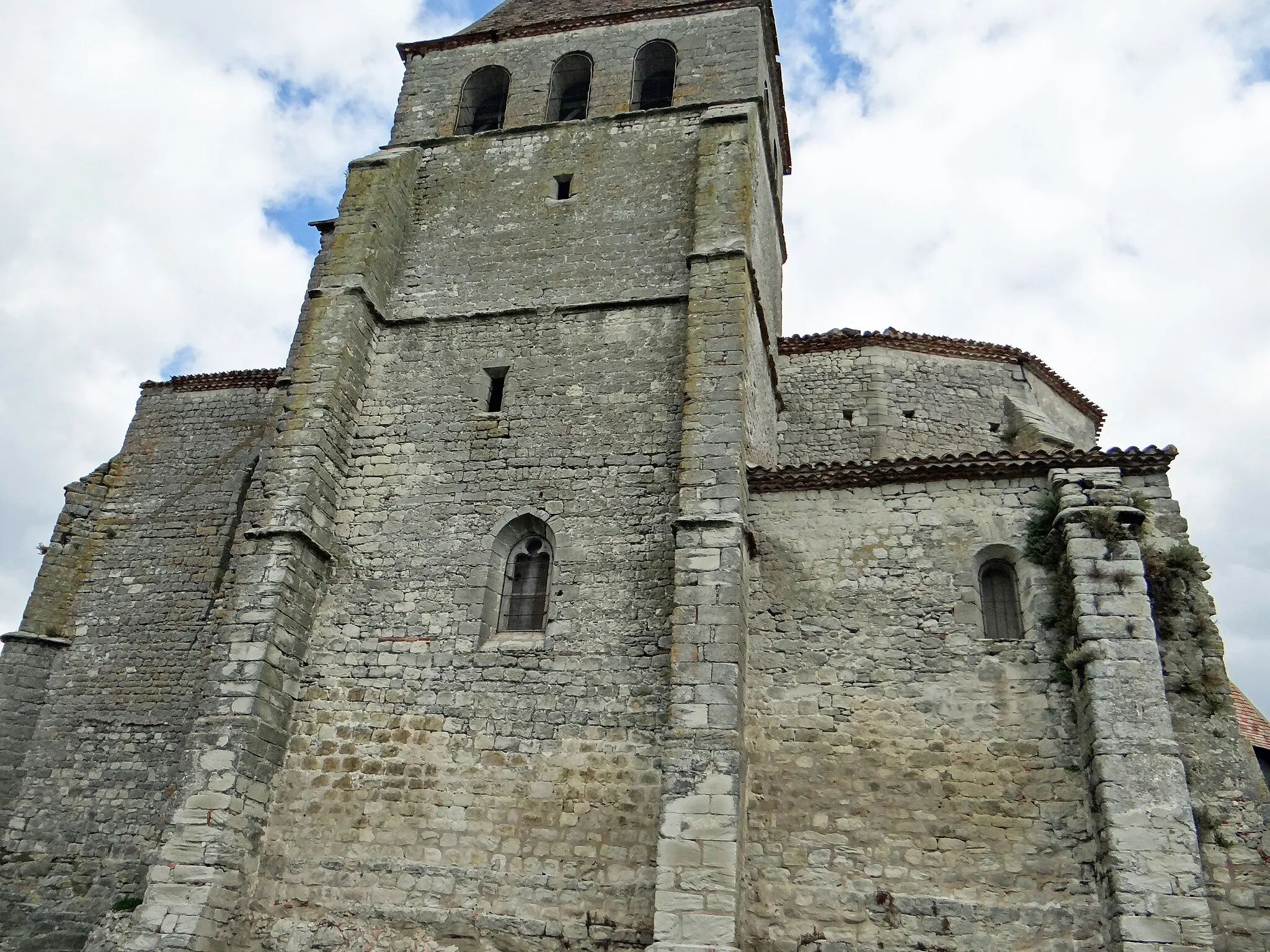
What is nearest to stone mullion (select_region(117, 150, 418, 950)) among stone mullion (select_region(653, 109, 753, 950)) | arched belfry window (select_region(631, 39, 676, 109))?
stone mullion (select_region(653, 109, 753, 950))

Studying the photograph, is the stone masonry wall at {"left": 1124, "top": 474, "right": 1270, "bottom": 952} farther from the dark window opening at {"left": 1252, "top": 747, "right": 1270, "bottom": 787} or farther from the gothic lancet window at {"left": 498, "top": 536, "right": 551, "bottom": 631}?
the gothic lancet window at {"left": 498, "top": 536, "right": 551, "bottom": 631}

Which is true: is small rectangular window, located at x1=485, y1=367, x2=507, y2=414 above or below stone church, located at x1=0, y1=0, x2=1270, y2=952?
above

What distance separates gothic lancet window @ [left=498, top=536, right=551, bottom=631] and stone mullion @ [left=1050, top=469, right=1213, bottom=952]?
500 centimetres

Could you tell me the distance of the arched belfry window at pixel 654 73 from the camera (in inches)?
531

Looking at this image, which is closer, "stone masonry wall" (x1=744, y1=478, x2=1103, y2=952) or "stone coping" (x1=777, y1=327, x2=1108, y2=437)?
"stone masonry wall" (x1=744, y1=478, x2=1103, y2=952)

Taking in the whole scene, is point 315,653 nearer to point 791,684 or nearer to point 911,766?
point 791,684

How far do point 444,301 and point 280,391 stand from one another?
2230 millimetres

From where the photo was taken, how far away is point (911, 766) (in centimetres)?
839

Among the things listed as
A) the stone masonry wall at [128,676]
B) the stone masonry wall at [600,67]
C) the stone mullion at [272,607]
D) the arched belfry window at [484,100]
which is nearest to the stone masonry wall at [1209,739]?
the stone masonry wall at [600,67]

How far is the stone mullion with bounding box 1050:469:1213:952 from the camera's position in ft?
23.4

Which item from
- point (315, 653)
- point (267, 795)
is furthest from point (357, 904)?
point (315, 653)

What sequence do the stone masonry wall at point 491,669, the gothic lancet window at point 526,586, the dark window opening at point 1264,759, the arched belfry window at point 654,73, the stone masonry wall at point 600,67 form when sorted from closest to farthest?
the stone masonry wall at point 491,669 → the gothic lancet window at point 526,586 → the dark window opening at point 1264,759 → the stone masonry wall at point 600,67 → the arched belfry window at point 654,73

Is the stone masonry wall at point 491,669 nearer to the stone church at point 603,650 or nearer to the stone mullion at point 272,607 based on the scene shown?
the stone church at point 603,650

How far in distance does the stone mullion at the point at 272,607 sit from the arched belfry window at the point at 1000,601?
22.0ft
